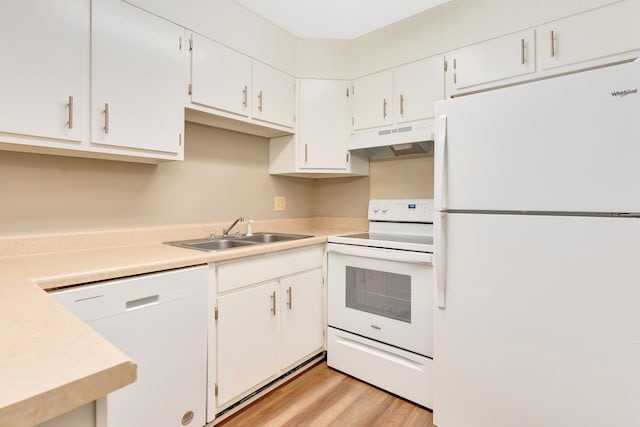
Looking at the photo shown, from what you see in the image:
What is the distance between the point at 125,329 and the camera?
4.08 ft

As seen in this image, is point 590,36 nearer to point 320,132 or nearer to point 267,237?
point 320,132

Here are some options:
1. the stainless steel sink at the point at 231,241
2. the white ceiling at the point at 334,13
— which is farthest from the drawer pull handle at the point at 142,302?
the white ceiling at the point at 334,13

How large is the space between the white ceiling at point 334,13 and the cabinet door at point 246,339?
182cm

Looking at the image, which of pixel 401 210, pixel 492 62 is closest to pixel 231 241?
pixel 401 210

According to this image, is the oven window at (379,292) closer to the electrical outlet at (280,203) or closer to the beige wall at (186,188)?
the beige wall at (186,188)

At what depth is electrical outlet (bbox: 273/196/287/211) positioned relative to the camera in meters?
2.77

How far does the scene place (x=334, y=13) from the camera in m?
2.25

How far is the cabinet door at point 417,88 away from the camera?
2162 millimetres

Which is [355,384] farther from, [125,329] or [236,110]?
[236,110]

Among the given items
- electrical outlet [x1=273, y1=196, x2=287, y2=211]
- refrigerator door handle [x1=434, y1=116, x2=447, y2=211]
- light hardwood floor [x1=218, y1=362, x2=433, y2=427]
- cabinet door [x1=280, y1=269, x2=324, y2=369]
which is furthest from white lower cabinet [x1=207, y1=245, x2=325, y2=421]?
refrigerator door handle [x1=434, y1=116, x2=447, y2=211]

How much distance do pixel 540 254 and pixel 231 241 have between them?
1753mm

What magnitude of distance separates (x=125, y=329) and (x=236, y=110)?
1406mm

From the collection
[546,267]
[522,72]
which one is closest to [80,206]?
[546,267]

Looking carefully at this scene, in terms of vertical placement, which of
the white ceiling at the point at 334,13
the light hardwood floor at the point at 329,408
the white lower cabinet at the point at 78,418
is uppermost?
the white ceiling at the point at 334,13
